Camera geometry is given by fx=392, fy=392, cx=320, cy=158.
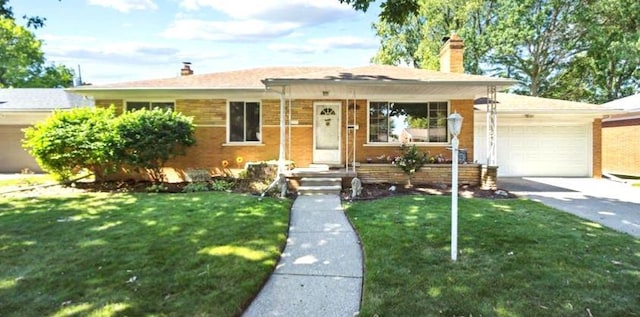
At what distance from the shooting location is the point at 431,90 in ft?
37.4

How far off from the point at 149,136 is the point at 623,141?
19014 millimetres

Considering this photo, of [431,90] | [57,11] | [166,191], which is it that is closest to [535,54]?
[431,90]

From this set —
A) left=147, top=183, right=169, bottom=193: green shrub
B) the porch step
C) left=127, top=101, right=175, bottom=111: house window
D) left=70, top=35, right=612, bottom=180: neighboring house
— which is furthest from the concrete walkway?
left=127, top=101, right=175, bottom=111: house window

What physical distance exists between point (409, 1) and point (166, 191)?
7823 millimetres

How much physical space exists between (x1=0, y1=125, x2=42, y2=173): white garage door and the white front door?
12476mm

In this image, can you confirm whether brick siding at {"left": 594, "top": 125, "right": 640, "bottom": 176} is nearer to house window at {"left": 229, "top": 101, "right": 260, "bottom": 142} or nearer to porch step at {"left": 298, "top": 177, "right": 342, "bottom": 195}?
porch step at {"left": 298, "top": 177, "right": 342, "bottom": 195}

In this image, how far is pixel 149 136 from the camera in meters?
10.9

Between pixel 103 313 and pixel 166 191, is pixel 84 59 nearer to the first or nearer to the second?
pixel 166 191

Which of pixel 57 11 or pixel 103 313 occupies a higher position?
pixel 57 11

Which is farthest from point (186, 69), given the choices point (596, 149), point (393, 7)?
point (596, 149)

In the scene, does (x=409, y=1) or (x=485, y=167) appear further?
(x=485, y=167)

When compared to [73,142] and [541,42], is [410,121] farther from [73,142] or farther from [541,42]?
[541,42]

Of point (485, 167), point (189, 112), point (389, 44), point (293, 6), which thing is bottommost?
point (485, 167)

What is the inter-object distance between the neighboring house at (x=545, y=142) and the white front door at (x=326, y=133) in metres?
5.46
